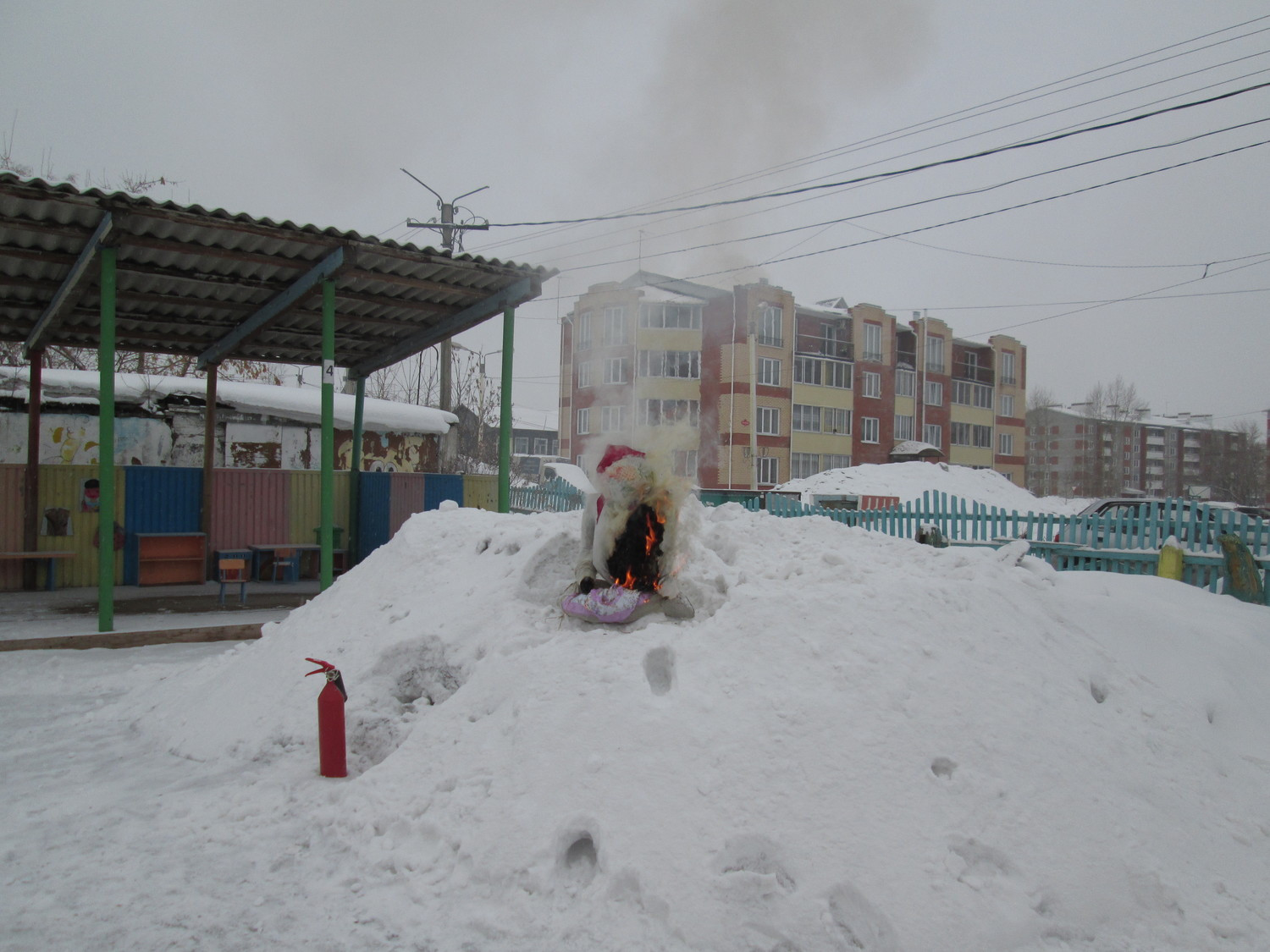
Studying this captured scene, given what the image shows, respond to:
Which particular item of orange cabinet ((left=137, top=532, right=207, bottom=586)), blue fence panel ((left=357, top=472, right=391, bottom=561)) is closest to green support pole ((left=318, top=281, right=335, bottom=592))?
blue fence panel ((left=357, top=472, right=391, bottom=561))

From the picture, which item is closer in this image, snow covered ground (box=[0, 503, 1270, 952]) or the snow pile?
snow covered ground (box=[0, 503, 1270, 952])

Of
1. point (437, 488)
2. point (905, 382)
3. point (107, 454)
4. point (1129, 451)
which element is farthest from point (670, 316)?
point (1129, 451)

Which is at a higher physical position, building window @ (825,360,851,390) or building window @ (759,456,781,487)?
building window @ (825,360,851,390)

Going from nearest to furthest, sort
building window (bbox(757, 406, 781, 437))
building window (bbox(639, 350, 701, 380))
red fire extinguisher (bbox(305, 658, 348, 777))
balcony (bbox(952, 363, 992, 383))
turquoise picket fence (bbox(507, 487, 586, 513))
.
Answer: red fire extinguisher (bbox(305, 658, 348, 777)) → turquoise picket fence (bbox(507, 487, 586, 513)) → building window (bbox(639, 350, 701, 380)) → building window (bbox(757, 406, 781, 437)) → balcony (bbox(952, 363, 992, 383))

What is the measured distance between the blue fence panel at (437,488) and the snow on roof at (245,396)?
262 cm

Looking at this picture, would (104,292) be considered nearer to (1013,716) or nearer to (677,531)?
(677,531)

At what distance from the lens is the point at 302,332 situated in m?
11.6

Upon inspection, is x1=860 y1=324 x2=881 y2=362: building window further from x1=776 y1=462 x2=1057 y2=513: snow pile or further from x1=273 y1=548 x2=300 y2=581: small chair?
x1=273 y1=548 x2=300 y2=581: small chair

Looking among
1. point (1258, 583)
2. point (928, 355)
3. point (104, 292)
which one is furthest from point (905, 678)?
point (928, 355)

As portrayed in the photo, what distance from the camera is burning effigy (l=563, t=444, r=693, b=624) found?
4609 millimetres

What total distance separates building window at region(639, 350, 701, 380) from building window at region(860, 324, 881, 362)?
469 inches

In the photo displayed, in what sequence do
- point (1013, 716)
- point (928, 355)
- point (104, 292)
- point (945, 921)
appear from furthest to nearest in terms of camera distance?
point (928, 355), point (104, 292), point (1013, 716), point (945, 921)

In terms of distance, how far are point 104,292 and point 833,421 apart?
38692 mm

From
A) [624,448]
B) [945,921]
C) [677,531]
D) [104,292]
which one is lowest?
[945,921]
